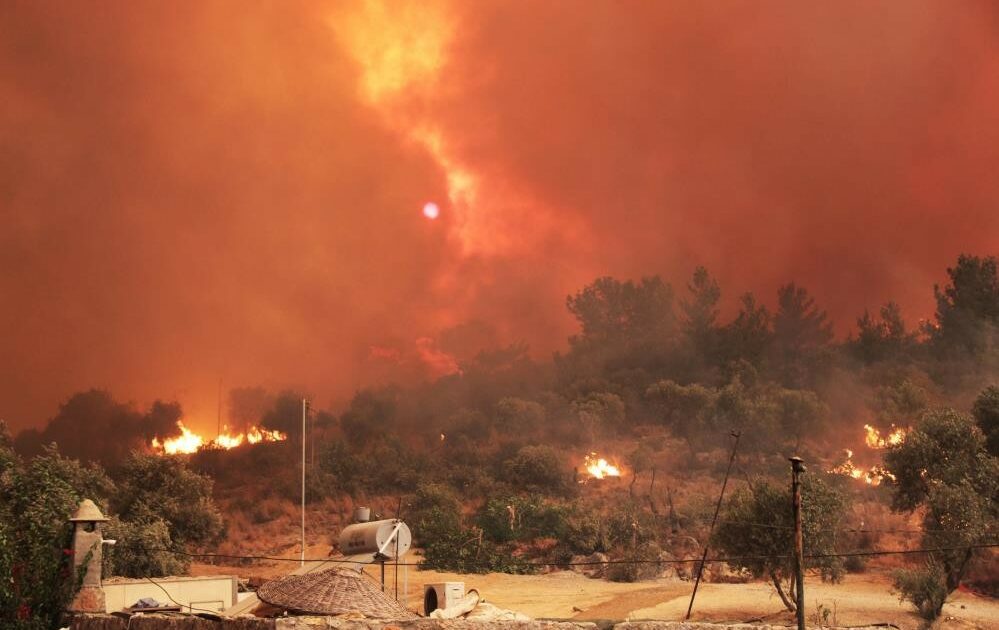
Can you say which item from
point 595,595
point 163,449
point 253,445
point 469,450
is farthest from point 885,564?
point 163,449

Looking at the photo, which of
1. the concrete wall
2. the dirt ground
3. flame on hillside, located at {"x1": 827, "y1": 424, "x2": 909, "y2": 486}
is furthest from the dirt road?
flame on hillside, located at {"x1": 827, "y1": 424, "x2": 909, "y2": 486}

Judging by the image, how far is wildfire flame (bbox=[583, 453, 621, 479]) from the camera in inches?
2269

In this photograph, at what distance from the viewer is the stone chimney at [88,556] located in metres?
14.7

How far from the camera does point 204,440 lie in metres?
69.8

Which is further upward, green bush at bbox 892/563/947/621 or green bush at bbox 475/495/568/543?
green bush at bbox 475/495/568/543

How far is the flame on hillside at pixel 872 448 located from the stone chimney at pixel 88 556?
1617 inches

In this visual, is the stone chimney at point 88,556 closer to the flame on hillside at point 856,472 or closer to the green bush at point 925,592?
the green bush at point 925,592

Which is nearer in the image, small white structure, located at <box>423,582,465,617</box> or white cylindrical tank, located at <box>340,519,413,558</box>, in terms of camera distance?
small white structure, located at <box>423,582,465,617</box>

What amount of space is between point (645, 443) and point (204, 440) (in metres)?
32.1

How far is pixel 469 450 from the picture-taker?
203 ft

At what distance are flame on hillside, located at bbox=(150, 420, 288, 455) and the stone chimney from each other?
170ft

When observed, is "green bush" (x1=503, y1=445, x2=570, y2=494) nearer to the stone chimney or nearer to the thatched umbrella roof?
the stone chimney

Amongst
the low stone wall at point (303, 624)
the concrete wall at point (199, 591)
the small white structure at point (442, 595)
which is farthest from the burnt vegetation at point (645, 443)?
the low stone wall at point (303, 624)

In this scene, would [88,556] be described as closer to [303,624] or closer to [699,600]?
[303,624]
